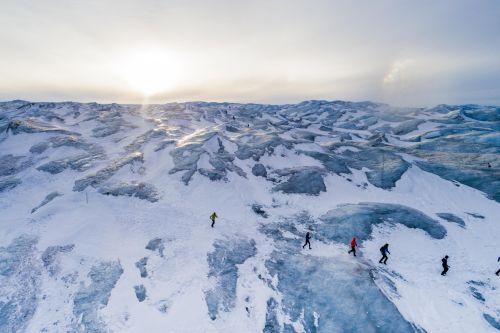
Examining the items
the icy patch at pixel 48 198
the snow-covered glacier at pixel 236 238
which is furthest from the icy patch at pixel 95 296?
the icy patch at pixel 48 198

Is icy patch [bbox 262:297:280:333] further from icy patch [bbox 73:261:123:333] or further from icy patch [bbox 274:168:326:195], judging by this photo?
icy patch [bbox 274:168:326:195]

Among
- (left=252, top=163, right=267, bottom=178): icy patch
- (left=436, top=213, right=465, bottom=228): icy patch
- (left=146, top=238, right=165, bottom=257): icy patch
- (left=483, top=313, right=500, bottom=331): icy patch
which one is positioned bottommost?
(left=436, top=213, right=465, bottom=228): icy patch

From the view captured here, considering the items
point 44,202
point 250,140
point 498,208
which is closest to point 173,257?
point 44,202

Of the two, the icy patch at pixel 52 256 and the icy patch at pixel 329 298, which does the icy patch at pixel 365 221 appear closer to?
the icy patch at pixel 329 298

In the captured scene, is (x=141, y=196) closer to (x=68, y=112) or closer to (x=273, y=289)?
(x=273, y=289)

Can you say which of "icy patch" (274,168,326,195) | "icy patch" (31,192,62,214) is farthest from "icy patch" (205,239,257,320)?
"icy patch" (31,192,62,214)

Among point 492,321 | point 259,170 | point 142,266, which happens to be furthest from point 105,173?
point 492,321
